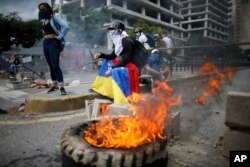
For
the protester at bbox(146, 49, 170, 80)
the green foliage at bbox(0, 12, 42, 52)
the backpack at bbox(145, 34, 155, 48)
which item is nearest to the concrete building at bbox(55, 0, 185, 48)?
the green foliage at bbox(0, 12, 42, 52)

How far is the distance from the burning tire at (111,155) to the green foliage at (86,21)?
2937cm

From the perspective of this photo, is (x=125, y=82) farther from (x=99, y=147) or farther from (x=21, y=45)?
(x=21, y=45)

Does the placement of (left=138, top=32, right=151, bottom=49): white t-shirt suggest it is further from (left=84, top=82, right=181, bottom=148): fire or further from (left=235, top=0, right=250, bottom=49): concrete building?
(left=235, top=0, right=250, bottom=49): concrete building

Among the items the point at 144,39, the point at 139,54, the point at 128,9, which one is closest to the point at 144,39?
the point at 144,39

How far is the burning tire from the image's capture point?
2.05 metres

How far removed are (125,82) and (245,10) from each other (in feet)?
7.91

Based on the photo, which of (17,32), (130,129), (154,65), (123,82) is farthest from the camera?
(17,32)

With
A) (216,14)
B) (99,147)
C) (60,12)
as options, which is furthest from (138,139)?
(60,12)

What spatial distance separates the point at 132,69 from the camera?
448 centimetres

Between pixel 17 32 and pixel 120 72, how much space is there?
36.6m

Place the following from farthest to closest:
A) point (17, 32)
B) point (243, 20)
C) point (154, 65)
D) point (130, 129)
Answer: point (17, 32)
point (154, 65)
point (130, 129)
point (243, 20)

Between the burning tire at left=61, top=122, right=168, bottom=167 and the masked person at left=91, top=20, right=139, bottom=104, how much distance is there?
1.94 meters

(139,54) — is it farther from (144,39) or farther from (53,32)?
(144,39)

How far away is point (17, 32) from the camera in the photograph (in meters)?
36.5
